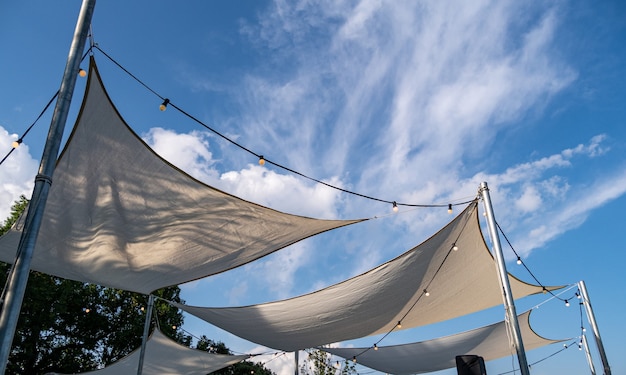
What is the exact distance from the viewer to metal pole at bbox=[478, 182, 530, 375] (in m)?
4.13

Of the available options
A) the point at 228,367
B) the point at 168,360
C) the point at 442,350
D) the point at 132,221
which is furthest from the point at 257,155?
the point at 228,367

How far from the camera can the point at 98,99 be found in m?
3.35

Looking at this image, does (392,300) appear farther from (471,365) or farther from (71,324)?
(71,324)

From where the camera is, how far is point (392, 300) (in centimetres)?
655

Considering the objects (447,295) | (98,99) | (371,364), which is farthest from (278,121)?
(371,364)

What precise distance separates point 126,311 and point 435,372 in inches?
384

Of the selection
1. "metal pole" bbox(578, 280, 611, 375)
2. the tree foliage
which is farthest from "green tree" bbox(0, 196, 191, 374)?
"metal pole" bbox(578, 280, 611, 375)

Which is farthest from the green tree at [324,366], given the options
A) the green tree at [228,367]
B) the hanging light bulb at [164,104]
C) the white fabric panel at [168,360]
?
the hanging light bulb at [164,104]

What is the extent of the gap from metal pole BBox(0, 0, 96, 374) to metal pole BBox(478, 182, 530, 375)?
13.8 ft

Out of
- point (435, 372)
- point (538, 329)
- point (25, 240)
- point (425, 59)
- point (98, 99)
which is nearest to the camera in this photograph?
point (25, 240)

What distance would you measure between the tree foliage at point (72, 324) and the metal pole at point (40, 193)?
864 centimetres

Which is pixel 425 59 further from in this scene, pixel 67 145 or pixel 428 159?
pixel 67 145

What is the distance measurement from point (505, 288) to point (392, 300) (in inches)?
93.1

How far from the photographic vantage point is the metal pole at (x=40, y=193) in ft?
6.44
